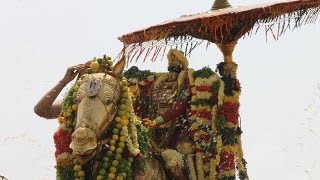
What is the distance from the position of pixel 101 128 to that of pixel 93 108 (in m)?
0.24

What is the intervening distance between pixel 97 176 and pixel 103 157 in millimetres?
218

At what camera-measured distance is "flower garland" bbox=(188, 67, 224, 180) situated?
9.22 metres

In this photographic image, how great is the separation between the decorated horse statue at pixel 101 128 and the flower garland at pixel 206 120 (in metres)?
1.40

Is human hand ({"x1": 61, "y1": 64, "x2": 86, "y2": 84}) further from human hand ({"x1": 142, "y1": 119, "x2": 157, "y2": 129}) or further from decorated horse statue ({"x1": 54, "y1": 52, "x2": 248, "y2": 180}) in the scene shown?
human hand ({"x1": 142, "y1": 119, "x2": 157, "y2": 129})

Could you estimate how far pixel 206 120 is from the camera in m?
9.33

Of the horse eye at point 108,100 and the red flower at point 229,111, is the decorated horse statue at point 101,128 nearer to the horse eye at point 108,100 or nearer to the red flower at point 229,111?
the horse eye at point 108,100

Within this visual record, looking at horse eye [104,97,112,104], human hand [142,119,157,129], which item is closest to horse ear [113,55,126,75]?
horse eye [104,97,112,104]

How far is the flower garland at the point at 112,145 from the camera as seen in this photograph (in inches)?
303

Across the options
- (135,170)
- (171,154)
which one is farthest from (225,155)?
(135,170)

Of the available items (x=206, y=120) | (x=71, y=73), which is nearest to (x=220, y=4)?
(x=206, y=120)

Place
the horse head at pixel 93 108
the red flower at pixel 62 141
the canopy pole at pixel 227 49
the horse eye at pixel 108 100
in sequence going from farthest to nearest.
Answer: the canopy pole at pixel 227 49 < the red flower at pixel 62 141 < the horse eye at pixel 108 100 < the horse head at pixel 93 108

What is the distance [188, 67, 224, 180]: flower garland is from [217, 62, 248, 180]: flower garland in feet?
0.33

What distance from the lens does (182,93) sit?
9680mm

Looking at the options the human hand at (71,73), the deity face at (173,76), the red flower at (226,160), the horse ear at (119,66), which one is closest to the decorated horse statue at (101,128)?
the horse ear at (119,66)
